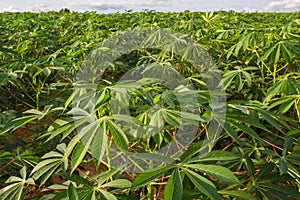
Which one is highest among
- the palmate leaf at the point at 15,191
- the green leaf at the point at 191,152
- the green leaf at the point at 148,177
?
the green leaf at the point at 191,152

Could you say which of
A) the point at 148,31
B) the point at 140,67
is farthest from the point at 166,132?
the point at 148,31

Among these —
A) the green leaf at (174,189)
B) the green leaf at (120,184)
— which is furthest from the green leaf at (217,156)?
the green leaf at (120,184)

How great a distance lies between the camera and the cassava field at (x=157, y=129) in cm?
96

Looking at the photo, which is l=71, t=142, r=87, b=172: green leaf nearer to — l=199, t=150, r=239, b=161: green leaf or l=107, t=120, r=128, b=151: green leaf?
l=107, t=120, r=128, b=151: green leaf

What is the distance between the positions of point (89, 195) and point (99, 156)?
5.7 inches

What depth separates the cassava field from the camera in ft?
3.13

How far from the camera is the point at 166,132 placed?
1241mm

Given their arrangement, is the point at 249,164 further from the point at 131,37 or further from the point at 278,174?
the point at 131,37

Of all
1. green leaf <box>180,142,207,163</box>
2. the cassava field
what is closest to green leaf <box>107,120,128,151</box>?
the cassava field

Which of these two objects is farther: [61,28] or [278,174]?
[61,28]

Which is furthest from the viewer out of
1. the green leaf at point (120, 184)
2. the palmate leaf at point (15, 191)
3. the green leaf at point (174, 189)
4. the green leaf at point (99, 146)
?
the palmate leaf at point (15, 191)

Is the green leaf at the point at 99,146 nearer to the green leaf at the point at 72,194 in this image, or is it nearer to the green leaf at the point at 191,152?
the green leaf at the point at 72,194

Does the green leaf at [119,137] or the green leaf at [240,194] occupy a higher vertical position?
the green leaf at [119,137]

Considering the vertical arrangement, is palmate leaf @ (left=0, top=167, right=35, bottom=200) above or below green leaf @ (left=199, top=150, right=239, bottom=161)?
below
